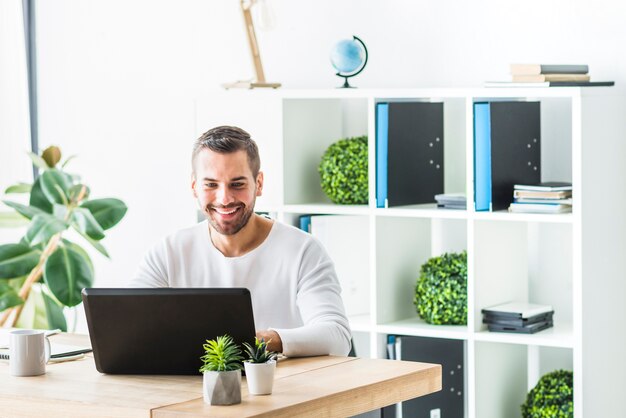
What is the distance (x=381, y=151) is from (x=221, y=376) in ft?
Answer: 6.24

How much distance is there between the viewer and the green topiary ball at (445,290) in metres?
3.95

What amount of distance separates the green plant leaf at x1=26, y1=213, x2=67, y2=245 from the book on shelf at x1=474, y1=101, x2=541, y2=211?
5.56 feet

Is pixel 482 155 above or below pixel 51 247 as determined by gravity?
above

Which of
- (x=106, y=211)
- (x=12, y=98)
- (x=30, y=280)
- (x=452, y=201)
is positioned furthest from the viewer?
(x=12, y=98)

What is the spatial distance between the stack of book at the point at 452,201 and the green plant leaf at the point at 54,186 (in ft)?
5.21

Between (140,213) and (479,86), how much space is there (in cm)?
174

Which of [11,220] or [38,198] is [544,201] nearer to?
[38,198]

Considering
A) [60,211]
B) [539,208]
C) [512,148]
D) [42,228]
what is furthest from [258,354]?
[60,211]

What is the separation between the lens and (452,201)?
3945mm

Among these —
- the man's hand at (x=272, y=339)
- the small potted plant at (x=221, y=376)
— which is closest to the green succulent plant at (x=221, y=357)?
the small potted plant at (x=221, y=376)

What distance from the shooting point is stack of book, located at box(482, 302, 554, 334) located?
3.84 m

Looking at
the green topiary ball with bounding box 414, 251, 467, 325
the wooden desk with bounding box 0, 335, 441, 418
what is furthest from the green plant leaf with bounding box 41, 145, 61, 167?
the wooden desk with bounding box 0, 335, 441, 418

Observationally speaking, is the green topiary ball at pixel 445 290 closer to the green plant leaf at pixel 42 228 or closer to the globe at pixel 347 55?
the globe at pixel 347 55

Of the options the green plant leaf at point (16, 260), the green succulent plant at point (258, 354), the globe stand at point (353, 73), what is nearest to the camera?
the green succulent plant at point (258, 354)
